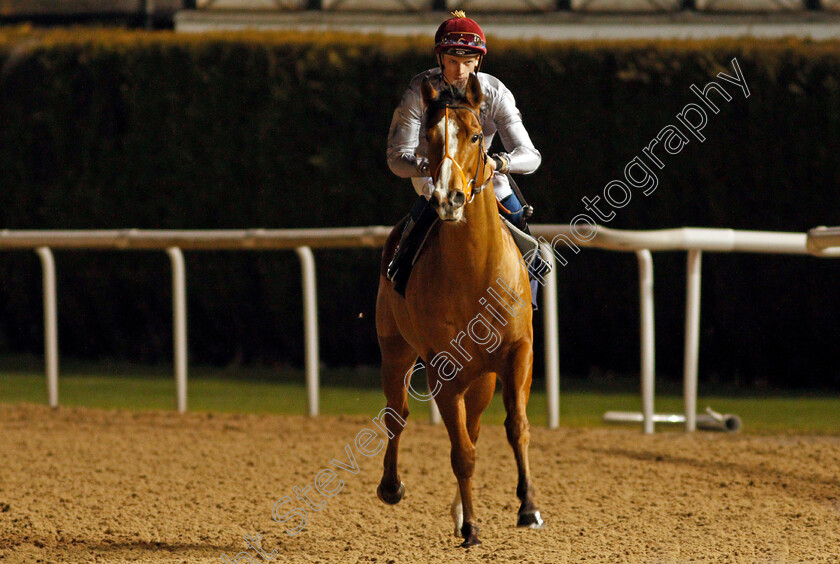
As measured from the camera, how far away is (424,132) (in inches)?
153

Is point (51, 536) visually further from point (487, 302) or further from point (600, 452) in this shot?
point (600, 452)

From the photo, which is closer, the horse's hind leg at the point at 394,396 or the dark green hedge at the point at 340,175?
the horse's hind leg at the point at 394,396

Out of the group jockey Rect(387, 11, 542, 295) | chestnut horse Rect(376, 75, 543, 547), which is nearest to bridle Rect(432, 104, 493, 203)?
chestnut horse Rect(376, 75, 543, 547)

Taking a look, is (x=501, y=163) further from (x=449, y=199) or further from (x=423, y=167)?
(x=449, y=199)

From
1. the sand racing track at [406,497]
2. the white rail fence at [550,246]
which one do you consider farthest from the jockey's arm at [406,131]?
the white rail fence at [550,246]

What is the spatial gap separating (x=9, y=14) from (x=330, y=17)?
4.63 meters

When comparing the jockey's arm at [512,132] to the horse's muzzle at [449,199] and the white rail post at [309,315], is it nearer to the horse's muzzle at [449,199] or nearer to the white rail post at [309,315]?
the horse's muzzle at [449,199]

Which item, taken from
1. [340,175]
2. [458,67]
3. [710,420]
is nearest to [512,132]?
[458,67]

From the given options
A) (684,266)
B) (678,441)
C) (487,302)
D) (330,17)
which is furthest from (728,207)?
(487,302)

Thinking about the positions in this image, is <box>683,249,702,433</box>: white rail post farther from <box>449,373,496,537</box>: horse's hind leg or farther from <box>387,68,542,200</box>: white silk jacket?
<box>387,68,542,200</box>: white silk jacket

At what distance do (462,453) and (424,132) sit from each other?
107 centimetres

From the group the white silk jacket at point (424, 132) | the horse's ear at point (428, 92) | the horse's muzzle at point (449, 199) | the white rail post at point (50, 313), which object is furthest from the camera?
the white rail post at point (50, 313)

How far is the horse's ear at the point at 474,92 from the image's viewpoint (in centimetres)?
354

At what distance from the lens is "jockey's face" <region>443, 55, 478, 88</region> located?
152 inches
